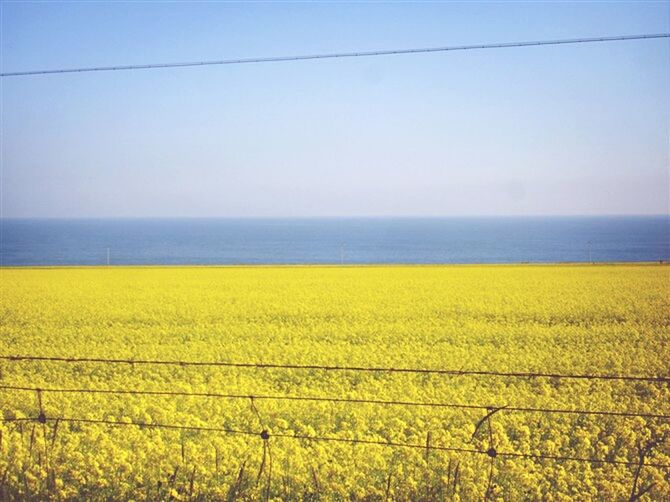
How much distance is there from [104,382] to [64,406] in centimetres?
205

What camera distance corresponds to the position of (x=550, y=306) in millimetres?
20078

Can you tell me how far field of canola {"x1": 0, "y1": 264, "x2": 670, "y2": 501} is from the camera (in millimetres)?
5742

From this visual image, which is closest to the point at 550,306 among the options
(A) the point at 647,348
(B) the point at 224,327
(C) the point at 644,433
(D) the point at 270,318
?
(A) the point at 647,348

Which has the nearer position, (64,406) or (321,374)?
(64,406)

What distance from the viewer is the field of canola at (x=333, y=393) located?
5742mm

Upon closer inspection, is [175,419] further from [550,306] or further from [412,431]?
[550,306]

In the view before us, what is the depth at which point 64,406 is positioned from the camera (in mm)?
8383

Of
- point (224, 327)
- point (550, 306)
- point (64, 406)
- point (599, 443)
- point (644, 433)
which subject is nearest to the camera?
point (599, 443)

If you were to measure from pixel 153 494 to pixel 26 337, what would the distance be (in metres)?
11.4

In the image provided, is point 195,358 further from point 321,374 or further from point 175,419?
point 175,419

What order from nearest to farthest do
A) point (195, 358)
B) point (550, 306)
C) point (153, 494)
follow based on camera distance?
point (153, 494)
point (195, 358)
point (550, 306)

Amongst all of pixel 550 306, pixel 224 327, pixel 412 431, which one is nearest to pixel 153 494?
pixel 412 431

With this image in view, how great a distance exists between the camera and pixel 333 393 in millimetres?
9477

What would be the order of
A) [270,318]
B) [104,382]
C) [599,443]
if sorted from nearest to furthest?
[599,443]
[104,382]
[270,318]
